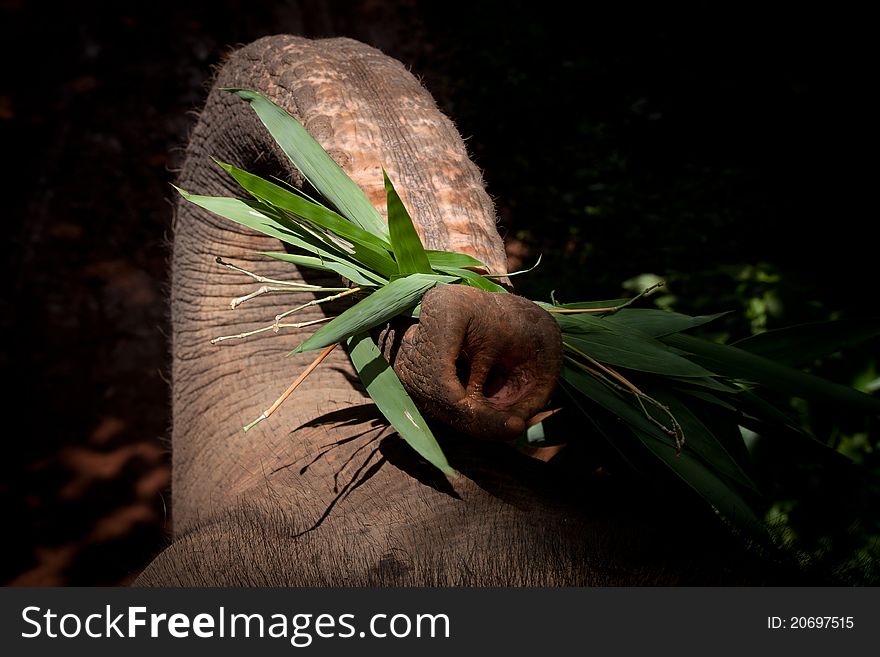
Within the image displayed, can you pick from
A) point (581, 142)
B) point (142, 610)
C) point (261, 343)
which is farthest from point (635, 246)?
point (142, 610)

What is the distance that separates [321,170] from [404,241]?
15cm

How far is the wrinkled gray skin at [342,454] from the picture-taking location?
0.74m

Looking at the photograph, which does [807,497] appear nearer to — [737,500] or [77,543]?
[737,500]

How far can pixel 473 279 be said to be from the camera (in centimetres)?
80

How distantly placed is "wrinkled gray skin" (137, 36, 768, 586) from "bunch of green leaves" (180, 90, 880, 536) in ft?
0.20

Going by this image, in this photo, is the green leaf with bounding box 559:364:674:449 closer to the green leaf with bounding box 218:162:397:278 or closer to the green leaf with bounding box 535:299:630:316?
the green leaf with bounding box 535:299:630:316

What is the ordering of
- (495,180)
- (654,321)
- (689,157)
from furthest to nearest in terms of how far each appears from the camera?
(495,180)
(689,157)
(654,321)

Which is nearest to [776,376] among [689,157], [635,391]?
[635,391]

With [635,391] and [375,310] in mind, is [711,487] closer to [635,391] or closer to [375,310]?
[635,391]

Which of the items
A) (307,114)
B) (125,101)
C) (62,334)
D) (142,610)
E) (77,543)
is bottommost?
(77,543)

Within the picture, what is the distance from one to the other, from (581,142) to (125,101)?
5.61 ft

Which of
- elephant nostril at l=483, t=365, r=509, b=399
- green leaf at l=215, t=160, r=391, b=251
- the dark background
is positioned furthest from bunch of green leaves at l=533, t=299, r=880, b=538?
the dark background

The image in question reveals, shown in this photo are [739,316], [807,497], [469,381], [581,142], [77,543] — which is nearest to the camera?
[469,381]

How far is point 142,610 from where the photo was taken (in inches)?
29.5
